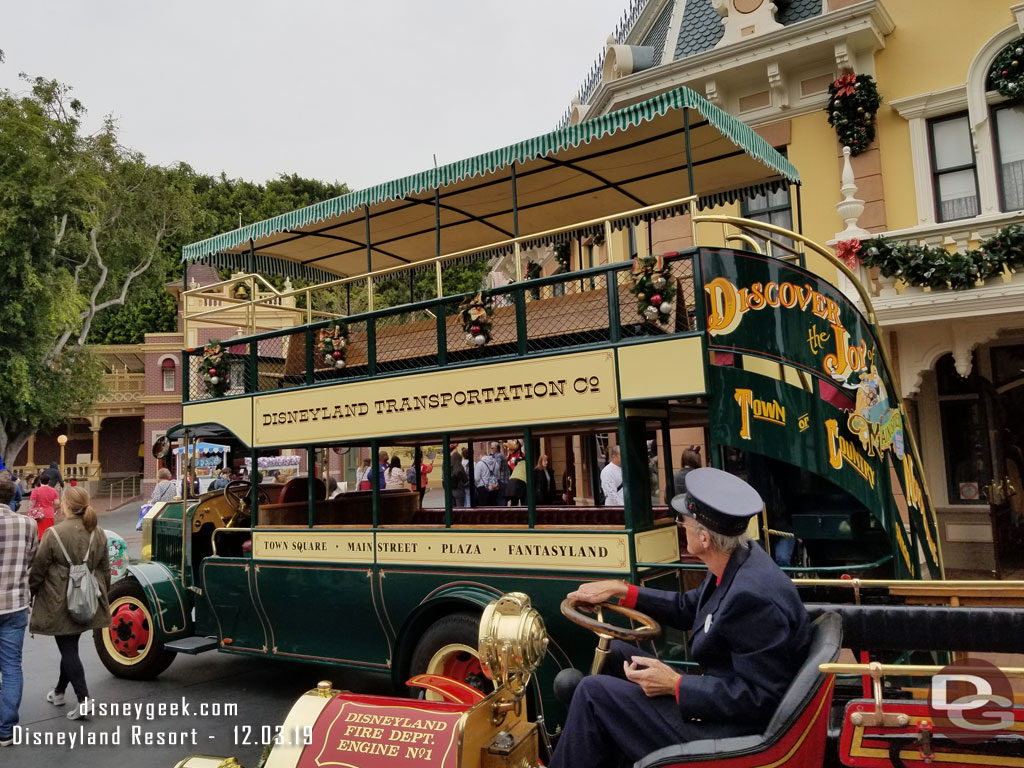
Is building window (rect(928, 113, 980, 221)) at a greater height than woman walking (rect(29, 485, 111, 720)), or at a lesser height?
greater

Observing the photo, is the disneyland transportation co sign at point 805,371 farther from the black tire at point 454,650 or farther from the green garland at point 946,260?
the green garland at point 946,260

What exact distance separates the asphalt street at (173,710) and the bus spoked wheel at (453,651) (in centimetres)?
122

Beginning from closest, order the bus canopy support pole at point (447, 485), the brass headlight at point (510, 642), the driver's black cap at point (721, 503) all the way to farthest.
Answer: the driver's black cap at point (721, 503), the brass headlight at point (510, 642), the bus canopy support pole at point (447, 485)

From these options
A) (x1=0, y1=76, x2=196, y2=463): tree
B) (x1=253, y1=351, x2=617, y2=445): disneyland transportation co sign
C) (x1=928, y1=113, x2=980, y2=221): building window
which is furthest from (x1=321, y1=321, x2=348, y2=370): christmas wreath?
(x1=0, y1=76, x2=196, y2=463): tree

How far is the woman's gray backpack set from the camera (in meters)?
5.86

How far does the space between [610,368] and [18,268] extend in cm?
2522

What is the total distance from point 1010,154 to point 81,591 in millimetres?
11589

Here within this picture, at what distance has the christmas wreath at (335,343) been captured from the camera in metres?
6.60

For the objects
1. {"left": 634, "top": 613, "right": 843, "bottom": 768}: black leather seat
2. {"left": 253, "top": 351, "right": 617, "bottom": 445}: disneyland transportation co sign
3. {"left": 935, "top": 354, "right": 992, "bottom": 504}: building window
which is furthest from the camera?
{"left": 935, "top": 354, "right": 992, "bottom": 504}: building window

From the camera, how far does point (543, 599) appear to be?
5.04 m

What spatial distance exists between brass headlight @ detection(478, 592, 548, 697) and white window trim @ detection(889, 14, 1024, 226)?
930cm

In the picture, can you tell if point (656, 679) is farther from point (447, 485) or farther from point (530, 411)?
point (447, 485)

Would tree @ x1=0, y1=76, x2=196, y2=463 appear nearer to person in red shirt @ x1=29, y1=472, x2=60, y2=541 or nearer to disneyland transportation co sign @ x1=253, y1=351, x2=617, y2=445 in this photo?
person in red shirt @ x1=29, y1=472, x2=60, y2=541

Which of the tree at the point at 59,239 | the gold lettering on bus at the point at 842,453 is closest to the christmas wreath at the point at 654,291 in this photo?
the gold lettering on bus at the point at 842,453
